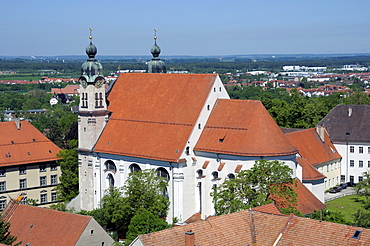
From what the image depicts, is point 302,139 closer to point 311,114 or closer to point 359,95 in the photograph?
point 311,114

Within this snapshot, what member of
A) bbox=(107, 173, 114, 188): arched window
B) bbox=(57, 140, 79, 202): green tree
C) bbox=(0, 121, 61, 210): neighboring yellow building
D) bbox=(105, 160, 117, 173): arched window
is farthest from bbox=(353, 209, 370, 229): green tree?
bbox=(0, 121, 61, 210): neighboring yellow building

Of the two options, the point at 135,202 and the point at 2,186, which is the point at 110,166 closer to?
the point at 135,202

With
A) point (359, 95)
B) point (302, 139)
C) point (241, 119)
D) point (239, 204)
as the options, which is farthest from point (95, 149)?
point (359, 95)

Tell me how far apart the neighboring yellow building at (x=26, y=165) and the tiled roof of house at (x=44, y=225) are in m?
21.0

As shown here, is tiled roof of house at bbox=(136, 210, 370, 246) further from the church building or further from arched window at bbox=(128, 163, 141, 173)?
arched window at bbox=(128, 163, 141, 173)

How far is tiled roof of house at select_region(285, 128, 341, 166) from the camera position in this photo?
67.2 metres

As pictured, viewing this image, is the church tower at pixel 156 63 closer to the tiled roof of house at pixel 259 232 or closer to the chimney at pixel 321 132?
the chimney at pixel 321 132

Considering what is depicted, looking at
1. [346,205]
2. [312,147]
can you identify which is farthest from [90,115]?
[346,205]

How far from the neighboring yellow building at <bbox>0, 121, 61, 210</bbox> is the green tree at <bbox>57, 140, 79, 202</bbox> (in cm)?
252

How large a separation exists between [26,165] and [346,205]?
32706 mm

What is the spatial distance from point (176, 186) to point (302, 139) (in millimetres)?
21128

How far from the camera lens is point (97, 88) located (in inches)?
2324

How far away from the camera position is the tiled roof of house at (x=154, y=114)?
53.7 meters

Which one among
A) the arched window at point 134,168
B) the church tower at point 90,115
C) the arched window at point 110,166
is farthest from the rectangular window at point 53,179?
the arched window at point 134,168
